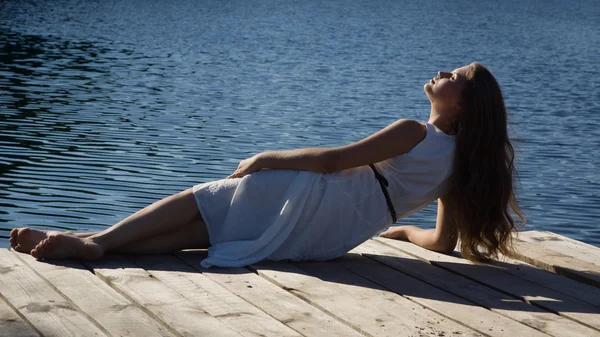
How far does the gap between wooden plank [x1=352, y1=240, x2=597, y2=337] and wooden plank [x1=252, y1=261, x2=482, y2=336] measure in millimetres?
189

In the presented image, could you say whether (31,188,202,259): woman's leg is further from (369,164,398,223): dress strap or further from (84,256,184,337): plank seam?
(369,164,398,223): dress strap

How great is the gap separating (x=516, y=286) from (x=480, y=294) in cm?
24

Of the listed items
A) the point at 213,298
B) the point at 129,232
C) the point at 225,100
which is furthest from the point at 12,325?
the point at 225,100

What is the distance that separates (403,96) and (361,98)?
97 cm

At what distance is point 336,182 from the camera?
4.12 meters

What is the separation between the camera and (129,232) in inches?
156

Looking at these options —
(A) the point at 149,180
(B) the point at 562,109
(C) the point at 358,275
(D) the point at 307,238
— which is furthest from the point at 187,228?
(B) the point at 562,109

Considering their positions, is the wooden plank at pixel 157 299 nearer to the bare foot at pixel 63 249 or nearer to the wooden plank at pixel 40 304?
the bare foot at pixel 63 249

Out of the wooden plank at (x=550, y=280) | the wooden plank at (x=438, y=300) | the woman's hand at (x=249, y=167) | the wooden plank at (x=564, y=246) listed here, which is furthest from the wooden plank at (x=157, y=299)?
the wooden plank at (x=564, y=246)

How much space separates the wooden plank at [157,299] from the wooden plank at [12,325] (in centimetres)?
42

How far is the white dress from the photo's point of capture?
4059mm

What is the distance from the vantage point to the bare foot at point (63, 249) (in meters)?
3.83

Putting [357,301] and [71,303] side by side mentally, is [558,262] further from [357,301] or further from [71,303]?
[71,303]

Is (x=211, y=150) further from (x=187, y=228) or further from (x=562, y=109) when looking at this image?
(x=562, y=109)
